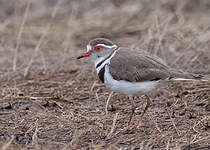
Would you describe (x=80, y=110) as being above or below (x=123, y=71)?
below

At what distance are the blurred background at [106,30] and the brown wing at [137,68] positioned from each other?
2281mm

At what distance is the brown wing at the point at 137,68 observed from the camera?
15.8 feet

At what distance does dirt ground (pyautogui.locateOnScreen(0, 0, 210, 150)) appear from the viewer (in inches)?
182

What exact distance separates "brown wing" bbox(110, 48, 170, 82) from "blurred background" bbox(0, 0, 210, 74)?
2.28m

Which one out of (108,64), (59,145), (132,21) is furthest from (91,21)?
(59,145)

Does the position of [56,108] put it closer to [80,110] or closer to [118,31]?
[80,110]

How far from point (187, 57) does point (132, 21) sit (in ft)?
9.75

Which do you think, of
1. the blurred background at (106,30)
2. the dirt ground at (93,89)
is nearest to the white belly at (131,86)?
the dirt ground at (93,89)

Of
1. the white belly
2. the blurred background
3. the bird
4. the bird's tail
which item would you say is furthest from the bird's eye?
the blurred background

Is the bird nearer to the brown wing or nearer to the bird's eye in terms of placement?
the brown wing

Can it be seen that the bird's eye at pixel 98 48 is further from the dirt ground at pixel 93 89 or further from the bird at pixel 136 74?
the dirt ground at pixel 93 89

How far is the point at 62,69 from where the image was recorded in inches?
296

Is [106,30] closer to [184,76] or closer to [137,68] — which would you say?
[137,68]

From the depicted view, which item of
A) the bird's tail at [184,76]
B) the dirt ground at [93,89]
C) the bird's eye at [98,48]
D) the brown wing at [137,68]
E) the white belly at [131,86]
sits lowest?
the dirt ground at [93,89]
